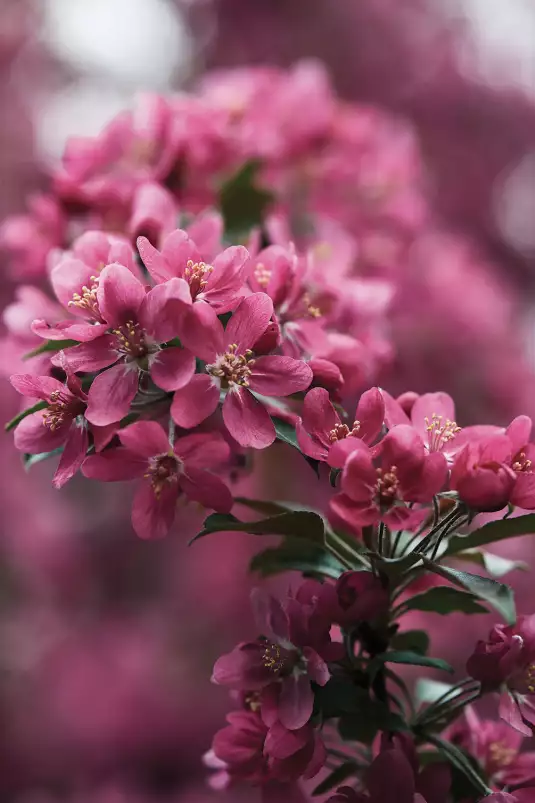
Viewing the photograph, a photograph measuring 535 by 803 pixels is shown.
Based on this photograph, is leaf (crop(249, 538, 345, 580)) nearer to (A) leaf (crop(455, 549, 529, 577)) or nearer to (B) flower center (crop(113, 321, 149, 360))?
(A) leaf (crop(455, 549, 529, 577))

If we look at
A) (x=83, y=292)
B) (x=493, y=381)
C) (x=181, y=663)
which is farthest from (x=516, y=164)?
(x=83, y=292)

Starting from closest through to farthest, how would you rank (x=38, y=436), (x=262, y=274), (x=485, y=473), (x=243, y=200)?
1. (x=485, y=473)
2. (x=38, y=436)
3. (x=262, y=274)
4. (x=243, y=200)

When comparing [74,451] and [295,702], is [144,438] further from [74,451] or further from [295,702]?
[295,702]

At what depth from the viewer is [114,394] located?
662 millimetres

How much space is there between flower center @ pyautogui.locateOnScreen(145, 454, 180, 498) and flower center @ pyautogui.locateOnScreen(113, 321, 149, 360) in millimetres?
93

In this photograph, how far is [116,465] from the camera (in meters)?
0.66

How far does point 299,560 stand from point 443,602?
14 centimetres

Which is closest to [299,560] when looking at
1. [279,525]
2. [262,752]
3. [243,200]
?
[279,525]

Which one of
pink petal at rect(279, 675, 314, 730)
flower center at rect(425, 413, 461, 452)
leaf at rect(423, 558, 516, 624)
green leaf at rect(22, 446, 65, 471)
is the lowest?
pink petal at rect(279, 675, 314, 730)

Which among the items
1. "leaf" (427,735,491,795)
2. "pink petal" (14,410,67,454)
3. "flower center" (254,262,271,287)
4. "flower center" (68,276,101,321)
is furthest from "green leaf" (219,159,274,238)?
"leaf" (427,735,491,795)

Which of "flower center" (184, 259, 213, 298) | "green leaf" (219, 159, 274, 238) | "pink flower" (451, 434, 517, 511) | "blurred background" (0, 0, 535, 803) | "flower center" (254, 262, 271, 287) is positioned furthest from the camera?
"blurred background" (0, 0, 535, 803)

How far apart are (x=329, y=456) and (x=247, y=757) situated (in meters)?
0.29

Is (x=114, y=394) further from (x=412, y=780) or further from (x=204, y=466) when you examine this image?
(x=412, y=780)

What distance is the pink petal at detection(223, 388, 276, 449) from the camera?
664 mm
